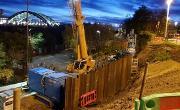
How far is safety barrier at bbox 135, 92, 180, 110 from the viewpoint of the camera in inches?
280

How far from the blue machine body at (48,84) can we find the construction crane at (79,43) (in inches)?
181

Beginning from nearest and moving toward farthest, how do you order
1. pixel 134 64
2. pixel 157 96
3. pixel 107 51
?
pixel 157 96, pixel 134 64, pixel 107 51

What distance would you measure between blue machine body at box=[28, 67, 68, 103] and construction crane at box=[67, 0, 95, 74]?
15.1 feet

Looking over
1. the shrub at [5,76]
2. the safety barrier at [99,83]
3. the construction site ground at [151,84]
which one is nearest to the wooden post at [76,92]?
the safety barrier at [99,83]

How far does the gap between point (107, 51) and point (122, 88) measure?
13911 millimetres

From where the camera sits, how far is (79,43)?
20766 millimetres

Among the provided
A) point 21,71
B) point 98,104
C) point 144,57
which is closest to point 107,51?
point 144,57

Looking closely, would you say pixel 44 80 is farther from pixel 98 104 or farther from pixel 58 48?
pixel 58 48

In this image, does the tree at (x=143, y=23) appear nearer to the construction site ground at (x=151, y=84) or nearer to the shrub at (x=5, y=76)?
the construction site ground at (x=151, y=84)

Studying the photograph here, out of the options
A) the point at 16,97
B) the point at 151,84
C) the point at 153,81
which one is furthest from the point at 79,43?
the point at 16,97

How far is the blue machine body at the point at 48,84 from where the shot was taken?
14.1m

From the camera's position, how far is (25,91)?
53.8 feet

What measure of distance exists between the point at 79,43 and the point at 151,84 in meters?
6.28

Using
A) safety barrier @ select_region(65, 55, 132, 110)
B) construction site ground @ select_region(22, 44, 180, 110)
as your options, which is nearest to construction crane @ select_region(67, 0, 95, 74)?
safety barrier @ select_region(65, 55, 132, 110)
